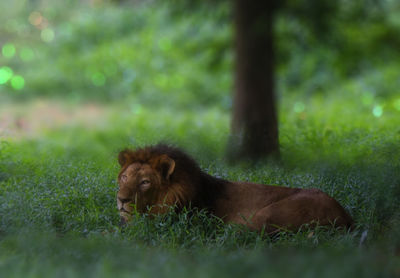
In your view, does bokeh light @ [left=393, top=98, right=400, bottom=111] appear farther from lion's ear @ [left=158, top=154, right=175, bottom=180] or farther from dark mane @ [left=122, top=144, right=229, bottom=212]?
lion's ear @ [left=158, top=154, right=175, bottom=180]

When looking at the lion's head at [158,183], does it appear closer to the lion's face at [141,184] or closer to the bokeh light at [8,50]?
the lion's face at [141,184]

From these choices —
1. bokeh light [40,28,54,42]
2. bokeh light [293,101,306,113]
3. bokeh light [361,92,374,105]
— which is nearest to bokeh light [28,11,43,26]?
bokeh light [40,28,54,42]

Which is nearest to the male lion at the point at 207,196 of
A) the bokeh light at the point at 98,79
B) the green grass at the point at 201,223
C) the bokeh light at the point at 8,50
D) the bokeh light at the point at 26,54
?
the green grass at the point at 201,223

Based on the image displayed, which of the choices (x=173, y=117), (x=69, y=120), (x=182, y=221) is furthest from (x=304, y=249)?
(x=69, y=120)

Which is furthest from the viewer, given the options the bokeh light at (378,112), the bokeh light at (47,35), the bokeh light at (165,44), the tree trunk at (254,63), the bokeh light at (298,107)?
the bokeh light at (47,35)

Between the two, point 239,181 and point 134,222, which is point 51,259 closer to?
point 134,222

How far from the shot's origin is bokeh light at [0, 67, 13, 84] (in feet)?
47.3

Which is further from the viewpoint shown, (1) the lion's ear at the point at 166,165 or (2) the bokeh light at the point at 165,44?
(2) the bokeh light at the point at 165,44

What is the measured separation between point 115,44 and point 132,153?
11803mm

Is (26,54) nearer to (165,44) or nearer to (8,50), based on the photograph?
(8,50)

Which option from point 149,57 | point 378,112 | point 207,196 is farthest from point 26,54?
point 207,196

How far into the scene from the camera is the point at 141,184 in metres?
4.34

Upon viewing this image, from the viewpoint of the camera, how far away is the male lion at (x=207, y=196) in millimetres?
4273

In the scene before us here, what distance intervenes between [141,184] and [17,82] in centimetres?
1096
